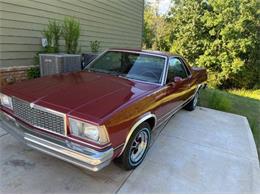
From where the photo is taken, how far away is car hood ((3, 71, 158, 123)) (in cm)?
243

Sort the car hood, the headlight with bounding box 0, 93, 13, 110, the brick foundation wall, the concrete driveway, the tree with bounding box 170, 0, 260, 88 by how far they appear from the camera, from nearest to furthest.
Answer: the car hood → the concrete driveway → the headlight with bounding box 0, 93, 13, 110 → the brick foundation wall → the tree with bounding box 170, 0, 260, 88

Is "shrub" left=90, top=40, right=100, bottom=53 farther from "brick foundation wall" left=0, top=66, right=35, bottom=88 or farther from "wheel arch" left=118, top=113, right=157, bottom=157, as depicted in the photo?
"wheel arch" left=118, top=113, right=157, bottom=157

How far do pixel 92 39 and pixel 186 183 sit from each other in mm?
6118

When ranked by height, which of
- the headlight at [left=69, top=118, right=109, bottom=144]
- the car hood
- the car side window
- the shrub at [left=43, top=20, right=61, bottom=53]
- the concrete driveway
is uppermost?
the shrub at [left=43, top=20, right=61, bottom=53]

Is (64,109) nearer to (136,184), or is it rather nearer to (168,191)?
(136,184)

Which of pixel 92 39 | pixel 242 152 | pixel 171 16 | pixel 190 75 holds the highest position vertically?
pixel 171 16

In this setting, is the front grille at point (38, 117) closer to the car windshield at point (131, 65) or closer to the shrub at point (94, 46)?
the car windshield at point (131, 65)

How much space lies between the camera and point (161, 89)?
3404 millimetres

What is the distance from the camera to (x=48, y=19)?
5.91 meters

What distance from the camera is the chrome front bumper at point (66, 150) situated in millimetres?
2262

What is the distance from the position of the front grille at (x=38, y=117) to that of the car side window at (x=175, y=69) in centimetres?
191

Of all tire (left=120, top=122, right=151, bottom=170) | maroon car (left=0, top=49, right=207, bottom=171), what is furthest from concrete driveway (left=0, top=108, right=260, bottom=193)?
maroon car (left=0, top=49, right=207, bottom=171)

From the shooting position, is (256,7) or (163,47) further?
(163,47)

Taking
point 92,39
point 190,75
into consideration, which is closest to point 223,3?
point 92,39
